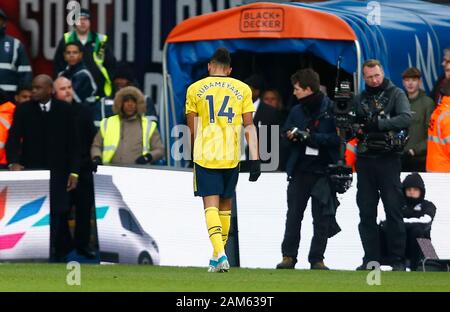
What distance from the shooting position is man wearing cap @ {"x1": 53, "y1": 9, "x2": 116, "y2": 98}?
888 inches

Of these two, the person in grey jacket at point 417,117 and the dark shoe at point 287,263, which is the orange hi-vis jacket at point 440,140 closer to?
the person in grey jacket at point 417,117

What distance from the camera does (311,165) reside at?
18.4 metres

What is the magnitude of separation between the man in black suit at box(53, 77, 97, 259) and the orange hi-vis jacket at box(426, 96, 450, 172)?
11.8 feet

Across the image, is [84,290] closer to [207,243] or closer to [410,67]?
[207,243]

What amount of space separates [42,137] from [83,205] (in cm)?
89

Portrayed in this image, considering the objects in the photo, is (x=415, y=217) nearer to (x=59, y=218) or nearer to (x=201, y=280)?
(x=201, y=280)

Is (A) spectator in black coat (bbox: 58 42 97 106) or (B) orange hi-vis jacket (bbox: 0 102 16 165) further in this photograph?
(A) spectator in black coat (bbox: 58 42 97 106)

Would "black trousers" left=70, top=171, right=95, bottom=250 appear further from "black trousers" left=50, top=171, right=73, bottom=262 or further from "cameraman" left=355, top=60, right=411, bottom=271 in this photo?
"cameraman" left=355, top=60, right=411, bottom=271

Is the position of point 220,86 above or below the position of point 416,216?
above

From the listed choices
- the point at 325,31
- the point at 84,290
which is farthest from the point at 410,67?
the point at 84,290

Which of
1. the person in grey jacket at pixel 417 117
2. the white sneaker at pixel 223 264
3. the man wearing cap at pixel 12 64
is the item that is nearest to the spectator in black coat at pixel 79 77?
the man wearing cap at pixel 12 64

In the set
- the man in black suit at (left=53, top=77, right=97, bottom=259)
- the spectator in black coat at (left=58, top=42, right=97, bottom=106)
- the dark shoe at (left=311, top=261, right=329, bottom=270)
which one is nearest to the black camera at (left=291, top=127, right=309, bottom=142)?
the dark shoe at (left=311, top=261, right=329, bottom=270)

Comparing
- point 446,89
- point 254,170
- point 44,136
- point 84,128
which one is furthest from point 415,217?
point 44,136

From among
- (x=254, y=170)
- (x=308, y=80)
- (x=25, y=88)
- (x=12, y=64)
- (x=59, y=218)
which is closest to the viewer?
(x=254, y=170)
